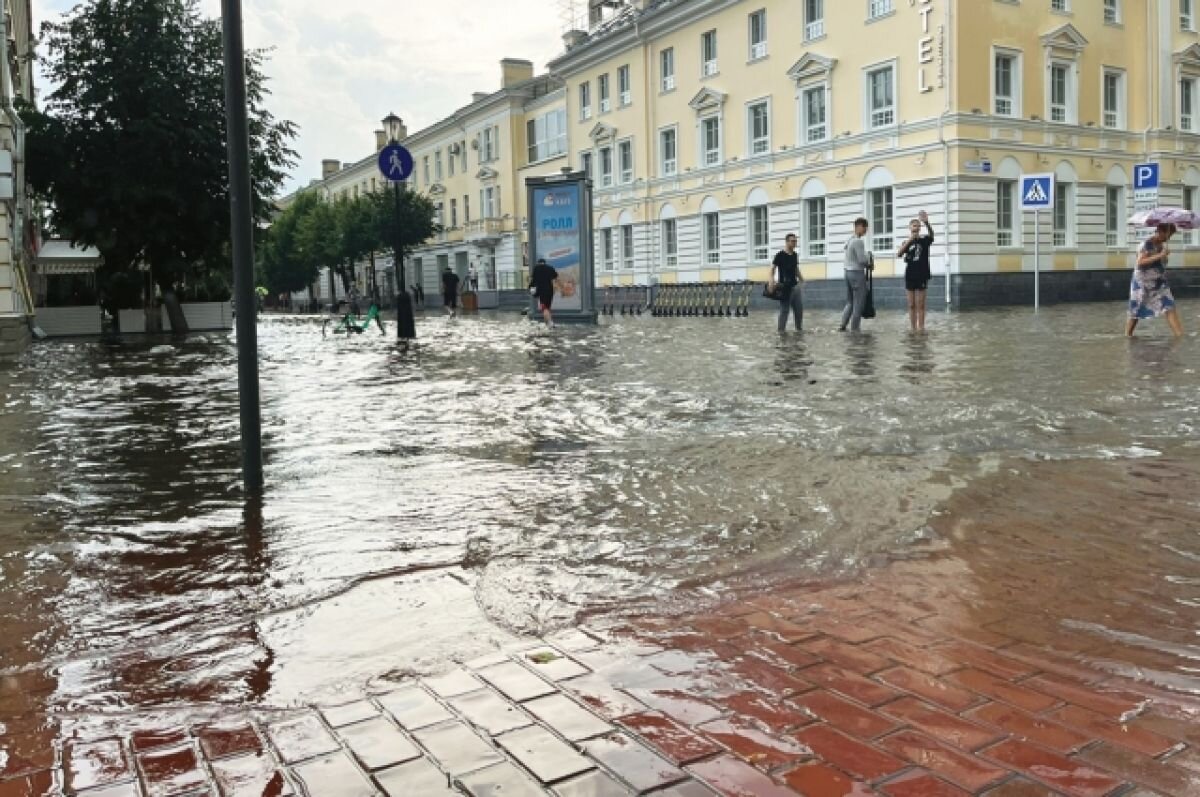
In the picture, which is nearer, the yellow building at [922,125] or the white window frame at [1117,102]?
the yellow building at [922,125]

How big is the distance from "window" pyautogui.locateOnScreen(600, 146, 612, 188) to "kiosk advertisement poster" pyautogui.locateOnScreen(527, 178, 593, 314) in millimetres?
23990

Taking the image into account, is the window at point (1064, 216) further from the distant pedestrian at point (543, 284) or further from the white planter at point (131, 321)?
the white planter at point (131, 321)

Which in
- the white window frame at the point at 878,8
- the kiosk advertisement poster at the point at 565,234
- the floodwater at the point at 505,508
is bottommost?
the floodwater at the point at 505,508

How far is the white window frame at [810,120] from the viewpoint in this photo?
1422 inches

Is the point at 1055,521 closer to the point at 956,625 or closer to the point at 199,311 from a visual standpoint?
the point at 956,625

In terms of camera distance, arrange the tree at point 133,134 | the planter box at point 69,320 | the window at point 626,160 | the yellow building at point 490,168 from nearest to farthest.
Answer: the tree at point 133,134 → the planter box at point 69,320 → the window at point 626,160 → the yellow building at point 490,168

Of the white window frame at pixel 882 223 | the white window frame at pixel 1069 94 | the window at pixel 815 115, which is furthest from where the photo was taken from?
the window at pixel 815 115

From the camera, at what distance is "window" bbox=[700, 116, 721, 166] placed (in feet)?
139

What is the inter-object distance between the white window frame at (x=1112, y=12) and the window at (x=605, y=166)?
72.4 feet

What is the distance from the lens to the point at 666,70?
45438 mm

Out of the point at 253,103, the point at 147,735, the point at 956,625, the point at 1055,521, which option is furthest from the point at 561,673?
the point at 253,103

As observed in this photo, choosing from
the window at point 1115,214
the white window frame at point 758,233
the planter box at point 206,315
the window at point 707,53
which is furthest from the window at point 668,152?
the planter box at point 206,315

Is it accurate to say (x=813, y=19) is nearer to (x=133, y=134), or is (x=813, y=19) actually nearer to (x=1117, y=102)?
(x=1117, y=102)

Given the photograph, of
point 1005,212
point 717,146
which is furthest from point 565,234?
point 717,146
